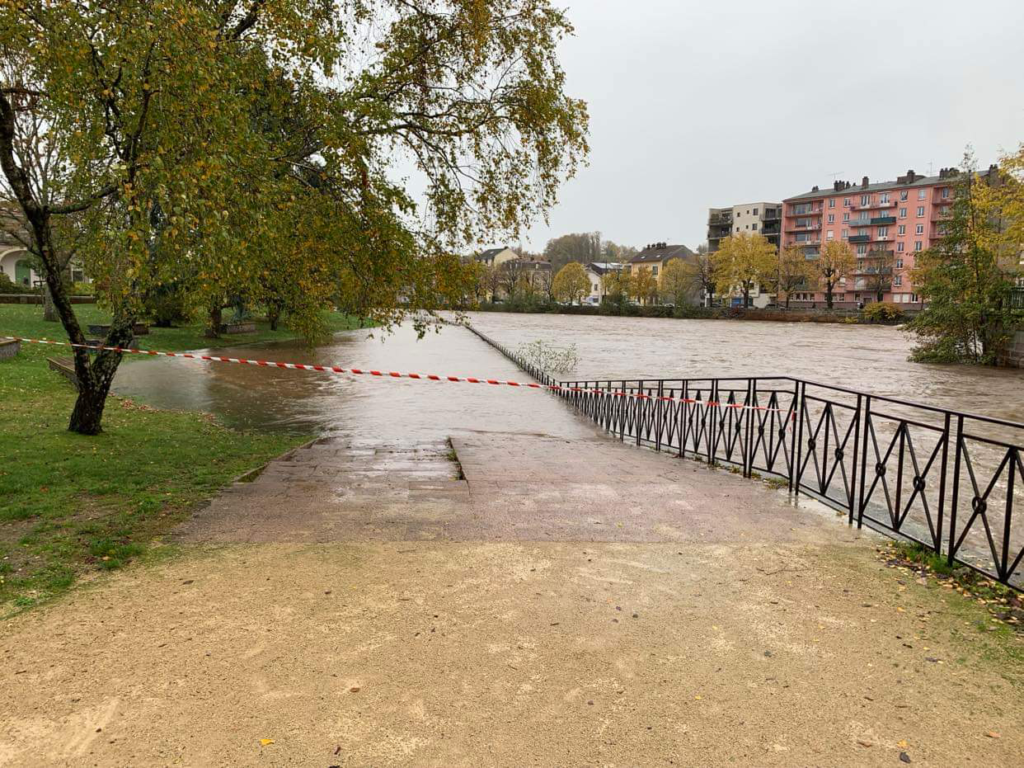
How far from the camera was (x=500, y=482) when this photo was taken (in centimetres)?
793

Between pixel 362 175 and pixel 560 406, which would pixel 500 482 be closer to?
pixel 362 175

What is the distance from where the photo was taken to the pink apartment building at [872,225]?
330 feet

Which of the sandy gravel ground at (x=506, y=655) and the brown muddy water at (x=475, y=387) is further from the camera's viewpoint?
the brown muddy water at (x=475, y=387)

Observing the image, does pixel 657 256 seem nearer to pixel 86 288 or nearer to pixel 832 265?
pixel 832 265

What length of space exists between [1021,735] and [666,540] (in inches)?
111

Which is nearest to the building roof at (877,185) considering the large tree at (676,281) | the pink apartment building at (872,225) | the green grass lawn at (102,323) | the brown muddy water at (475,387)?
the pink apartment building at (872,225)

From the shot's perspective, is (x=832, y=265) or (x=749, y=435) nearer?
(x=749, y=435)

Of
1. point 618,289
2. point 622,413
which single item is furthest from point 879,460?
point 618,289

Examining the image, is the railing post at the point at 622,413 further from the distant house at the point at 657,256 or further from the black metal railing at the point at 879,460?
the distant house at the point at 657,256

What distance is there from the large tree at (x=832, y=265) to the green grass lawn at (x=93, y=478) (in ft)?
319

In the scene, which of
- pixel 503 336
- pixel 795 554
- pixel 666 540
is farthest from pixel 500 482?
pixel 503 336

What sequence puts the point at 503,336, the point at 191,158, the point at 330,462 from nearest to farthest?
the point at 191,158, the point at 330,462, the point at 503,336

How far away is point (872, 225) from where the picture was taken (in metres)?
109

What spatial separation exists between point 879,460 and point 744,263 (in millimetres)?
99844
